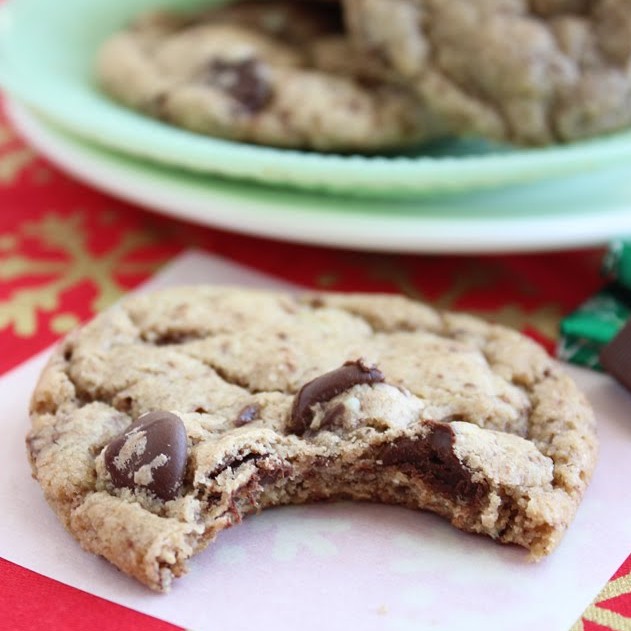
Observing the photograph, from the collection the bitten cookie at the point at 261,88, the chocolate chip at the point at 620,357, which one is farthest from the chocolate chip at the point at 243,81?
the chocolate chip at the point at 620,357

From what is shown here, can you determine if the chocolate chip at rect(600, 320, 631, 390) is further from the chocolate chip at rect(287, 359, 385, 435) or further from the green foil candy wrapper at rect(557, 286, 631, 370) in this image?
the chocolate chip at rect(287, 359, 385, 435)

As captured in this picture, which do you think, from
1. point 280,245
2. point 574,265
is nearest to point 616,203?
point 574,265

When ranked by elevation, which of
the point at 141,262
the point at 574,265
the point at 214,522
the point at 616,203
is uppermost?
the point at 616,203

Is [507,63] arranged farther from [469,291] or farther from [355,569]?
[355,569]

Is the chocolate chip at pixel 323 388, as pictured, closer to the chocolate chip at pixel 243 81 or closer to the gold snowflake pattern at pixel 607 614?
the gold snowflake pattern at pixel 607 614

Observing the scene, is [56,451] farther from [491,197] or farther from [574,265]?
[574,265]

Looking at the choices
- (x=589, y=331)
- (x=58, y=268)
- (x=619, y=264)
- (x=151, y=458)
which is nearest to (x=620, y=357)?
(x=589, y=331)
